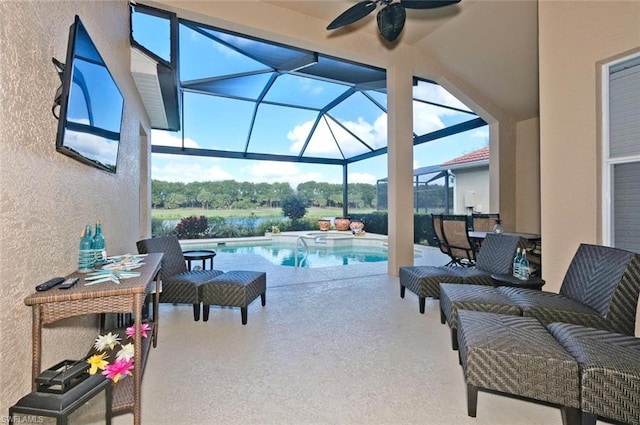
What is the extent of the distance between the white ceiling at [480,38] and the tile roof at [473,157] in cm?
251

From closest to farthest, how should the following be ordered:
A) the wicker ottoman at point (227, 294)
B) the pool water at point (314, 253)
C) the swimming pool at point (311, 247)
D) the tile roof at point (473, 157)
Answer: the wicker ottoman at point (227, 294) → the pool water at point (314, 253) → the swimming pool at point (311, 247) → the tile roof at point (473, 157)

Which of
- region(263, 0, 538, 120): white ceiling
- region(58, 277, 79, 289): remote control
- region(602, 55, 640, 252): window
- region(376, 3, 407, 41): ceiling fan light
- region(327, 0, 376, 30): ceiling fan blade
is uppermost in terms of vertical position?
region(263, 0, 538, 120): white ceiling

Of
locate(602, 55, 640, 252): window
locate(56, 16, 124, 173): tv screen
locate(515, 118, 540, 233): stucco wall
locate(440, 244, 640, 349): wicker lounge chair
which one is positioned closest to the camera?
locate(56, 16, 124, 173): tv screen

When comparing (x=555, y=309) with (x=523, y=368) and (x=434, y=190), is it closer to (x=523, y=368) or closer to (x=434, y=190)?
(x=523, y=368)

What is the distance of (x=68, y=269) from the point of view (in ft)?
5.91

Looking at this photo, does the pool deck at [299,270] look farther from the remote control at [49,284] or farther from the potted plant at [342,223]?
the potted plant at [342,223]

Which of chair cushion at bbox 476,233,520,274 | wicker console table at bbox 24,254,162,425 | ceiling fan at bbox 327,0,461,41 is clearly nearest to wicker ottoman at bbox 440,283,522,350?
chair cushion at bbox 476,233,520,274

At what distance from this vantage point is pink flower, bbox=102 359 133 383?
4.82 feet

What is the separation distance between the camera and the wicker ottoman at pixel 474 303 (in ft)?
7.79

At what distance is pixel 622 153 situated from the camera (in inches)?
101

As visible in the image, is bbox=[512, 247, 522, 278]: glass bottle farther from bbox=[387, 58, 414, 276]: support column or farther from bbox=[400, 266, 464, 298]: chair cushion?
bbox=[387, 58, 414, 276]: support column

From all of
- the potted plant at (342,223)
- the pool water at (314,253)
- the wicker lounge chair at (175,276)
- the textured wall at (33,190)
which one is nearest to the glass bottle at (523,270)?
the wicker lounge chair at (175,276)

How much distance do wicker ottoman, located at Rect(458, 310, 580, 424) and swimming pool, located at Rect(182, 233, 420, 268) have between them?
6.32m

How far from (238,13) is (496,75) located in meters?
4.81
